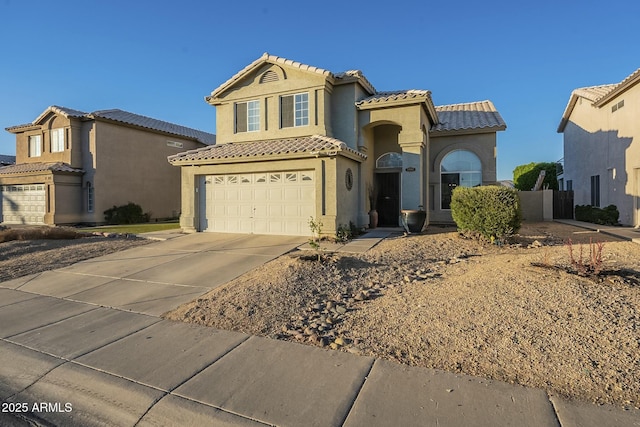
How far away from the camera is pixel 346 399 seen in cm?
313

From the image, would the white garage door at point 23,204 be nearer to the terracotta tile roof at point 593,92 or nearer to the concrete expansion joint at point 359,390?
the concrete expansion joint at point 359,390

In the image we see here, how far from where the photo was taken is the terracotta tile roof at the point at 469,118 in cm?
Result: 1601

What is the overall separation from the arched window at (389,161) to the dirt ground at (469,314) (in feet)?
28.2

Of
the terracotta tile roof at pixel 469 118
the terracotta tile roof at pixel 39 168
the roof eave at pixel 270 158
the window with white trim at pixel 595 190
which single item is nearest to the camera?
the roof eave at pixel 270 158

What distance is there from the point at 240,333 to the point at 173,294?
96.7 inches

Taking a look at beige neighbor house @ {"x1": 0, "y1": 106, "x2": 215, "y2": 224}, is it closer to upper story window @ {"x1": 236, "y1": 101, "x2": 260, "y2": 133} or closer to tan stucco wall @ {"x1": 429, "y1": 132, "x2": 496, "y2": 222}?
upper story window @ {"x1": 236, "y1": 101, "x2": 260, "y2": 133}

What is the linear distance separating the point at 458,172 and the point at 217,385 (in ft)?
51.9

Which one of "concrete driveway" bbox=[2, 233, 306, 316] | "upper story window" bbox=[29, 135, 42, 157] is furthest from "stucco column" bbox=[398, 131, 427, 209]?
"upper story window" bbox=[29, 135, 42, 157]

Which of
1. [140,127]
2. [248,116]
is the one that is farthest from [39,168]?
[248,116]

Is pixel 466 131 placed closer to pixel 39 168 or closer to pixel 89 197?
pixel 89 197

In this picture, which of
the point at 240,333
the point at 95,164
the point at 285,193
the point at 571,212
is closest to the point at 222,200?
the point at 285,193

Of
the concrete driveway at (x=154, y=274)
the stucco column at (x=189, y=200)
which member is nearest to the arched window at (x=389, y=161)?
the concrete driveway at (x=154, y=274)

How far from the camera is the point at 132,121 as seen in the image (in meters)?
22.0

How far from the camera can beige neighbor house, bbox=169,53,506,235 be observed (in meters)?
12.4
